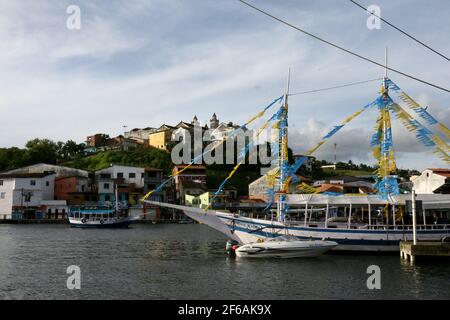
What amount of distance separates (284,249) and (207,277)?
27.8ft

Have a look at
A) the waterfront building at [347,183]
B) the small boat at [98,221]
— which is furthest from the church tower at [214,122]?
the small boat at [98,221]

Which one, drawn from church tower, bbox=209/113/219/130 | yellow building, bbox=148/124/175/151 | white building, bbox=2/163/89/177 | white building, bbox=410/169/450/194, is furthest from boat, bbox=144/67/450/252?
church tower, bbox=209/113/219/130

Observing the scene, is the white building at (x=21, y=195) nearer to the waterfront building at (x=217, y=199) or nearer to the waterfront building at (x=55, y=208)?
the waterfront building at (x=55, y=208)

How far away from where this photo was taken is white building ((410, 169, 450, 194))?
169 feet

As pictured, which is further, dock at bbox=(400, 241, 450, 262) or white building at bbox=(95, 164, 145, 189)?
white building at bbox=(95, 164, 145, 189)

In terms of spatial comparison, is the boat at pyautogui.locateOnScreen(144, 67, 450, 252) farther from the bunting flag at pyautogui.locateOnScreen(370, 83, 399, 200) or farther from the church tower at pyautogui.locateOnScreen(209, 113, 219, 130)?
the church tower at pyautogui.locateOnScreen(209, 113, 219, 130)

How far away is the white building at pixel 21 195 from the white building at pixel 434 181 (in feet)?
245

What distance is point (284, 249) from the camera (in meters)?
35.2

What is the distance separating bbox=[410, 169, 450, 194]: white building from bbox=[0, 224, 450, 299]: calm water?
60.2 ft

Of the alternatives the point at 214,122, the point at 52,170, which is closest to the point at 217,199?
the point at 52,170

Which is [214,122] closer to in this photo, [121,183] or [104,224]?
[121,183]

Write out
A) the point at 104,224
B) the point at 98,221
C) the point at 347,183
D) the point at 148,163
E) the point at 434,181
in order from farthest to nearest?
the point at 148,163 → the point at 347,183 → the point at 98,221 → the point at 104,224 → the point at 434,181
